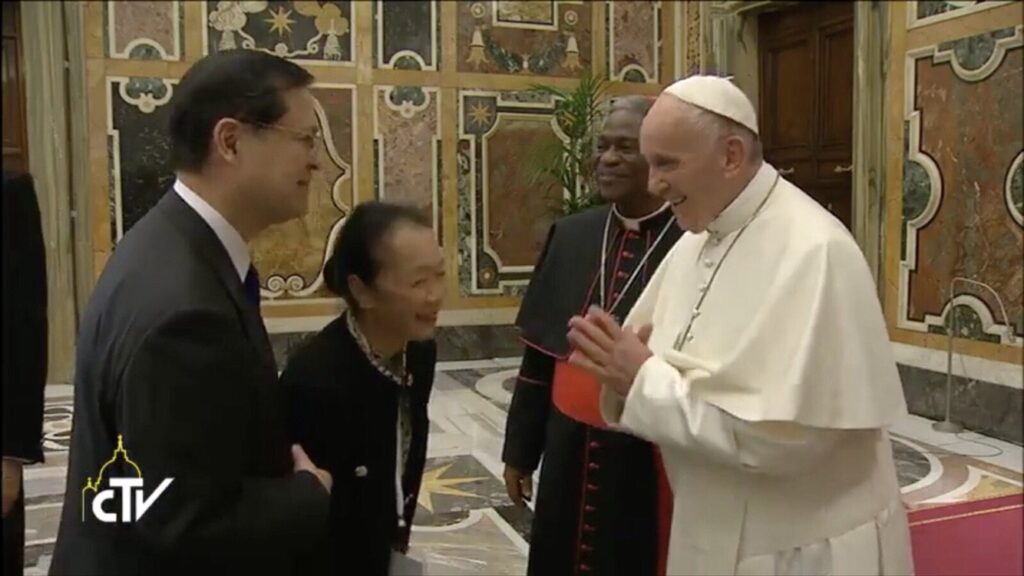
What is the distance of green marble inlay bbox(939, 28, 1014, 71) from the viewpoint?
4.73 m

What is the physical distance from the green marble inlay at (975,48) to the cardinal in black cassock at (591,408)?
321cm

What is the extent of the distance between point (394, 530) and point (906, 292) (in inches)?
A: 173

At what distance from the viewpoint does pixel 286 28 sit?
6781 millimetres

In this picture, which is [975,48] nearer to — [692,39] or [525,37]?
[692,39]

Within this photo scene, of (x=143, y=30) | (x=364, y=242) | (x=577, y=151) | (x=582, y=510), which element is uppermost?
(x=143, y=30)

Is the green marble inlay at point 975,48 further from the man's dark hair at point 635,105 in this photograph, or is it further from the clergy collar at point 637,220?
the clergy collar at point 637,220

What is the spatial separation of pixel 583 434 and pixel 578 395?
0.69ft

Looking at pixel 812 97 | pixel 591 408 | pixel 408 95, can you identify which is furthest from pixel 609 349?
pixel 408 95

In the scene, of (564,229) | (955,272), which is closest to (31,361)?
(564,229)

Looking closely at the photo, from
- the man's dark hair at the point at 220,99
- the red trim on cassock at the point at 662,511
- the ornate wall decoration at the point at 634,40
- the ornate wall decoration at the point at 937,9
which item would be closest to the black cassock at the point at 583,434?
the red trim on cassock at the point at 662,511

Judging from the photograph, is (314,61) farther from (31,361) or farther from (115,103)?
(31,361)

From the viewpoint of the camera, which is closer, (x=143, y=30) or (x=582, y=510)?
(x=582, y=510)

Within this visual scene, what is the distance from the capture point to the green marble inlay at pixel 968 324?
4.89 meters

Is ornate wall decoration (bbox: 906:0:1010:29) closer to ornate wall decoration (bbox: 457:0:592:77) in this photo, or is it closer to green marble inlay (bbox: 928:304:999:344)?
green marble inlay (bbox: 928:304:999:344)
